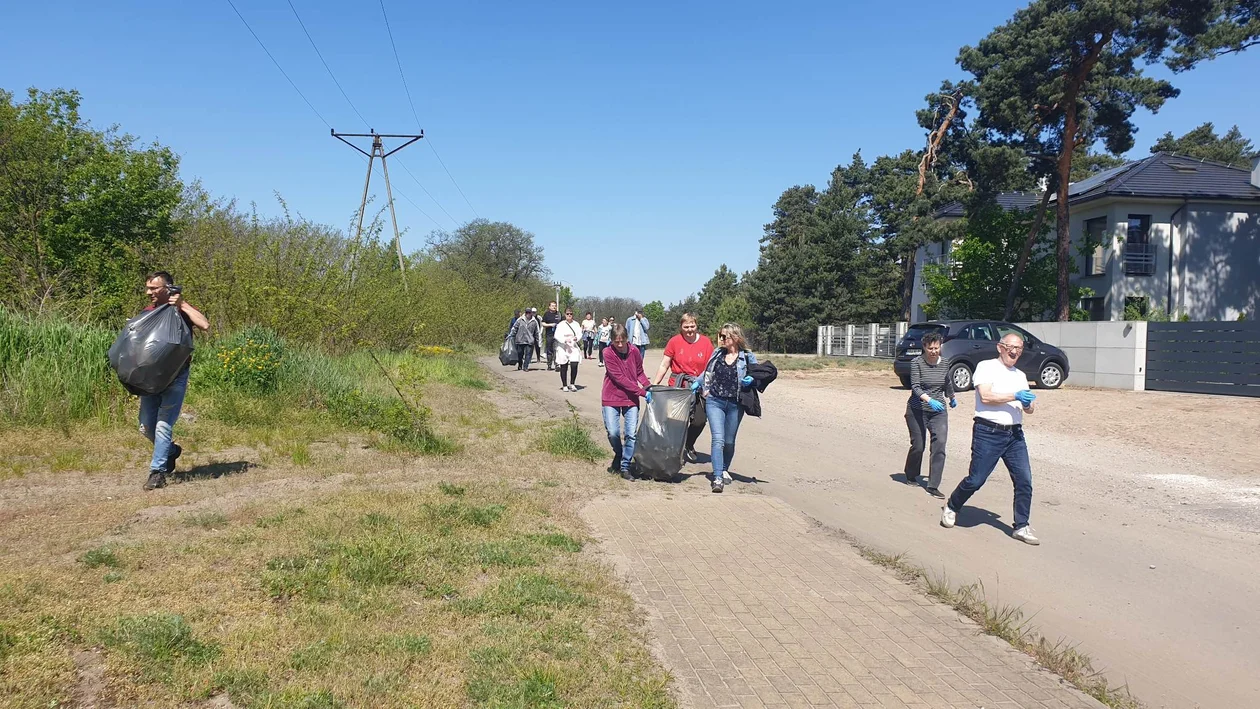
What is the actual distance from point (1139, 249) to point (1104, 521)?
33.5 meters

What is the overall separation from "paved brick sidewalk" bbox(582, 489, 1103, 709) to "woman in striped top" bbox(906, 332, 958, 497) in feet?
7.65

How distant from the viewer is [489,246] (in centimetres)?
6256

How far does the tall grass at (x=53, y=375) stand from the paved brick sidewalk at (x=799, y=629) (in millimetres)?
6303

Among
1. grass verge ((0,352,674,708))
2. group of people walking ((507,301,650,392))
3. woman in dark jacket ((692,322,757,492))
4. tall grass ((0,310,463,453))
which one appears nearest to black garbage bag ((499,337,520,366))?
group of people walking ((507,301,650,392))

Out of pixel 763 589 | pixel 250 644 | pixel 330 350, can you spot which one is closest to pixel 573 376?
pixel 330 350

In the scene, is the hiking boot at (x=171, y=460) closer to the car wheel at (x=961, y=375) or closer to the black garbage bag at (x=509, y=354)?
the car wheel at (x=961, y=375)

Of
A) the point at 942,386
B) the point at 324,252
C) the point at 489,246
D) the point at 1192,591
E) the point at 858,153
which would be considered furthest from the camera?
the point at 858,153

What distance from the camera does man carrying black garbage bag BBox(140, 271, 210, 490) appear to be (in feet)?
23.7

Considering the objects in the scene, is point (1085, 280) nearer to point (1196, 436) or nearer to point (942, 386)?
point (1196, 436)

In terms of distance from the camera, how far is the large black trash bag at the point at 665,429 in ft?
28.4

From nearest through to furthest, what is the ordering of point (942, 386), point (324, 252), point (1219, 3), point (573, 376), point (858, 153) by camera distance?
1. point (942, 386)
2. point (324, 252)
3. point (573, 376)
4. point (1219, 3)
5. point (858, 153)

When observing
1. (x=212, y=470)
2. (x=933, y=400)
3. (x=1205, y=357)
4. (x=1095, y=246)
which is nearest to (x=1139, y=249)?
(x=1095, y=246)

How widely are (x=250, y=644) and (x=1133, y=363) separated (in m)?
20.9

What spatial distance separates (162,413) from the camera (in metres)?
7.25
